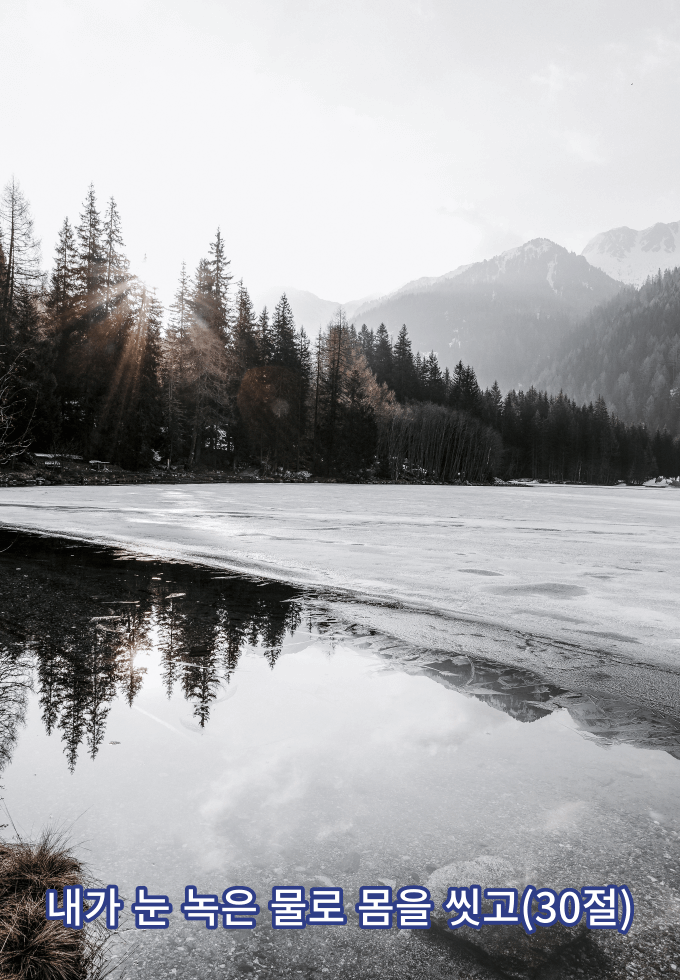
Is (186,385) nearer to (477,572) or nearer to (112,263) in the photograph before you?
(112,263)

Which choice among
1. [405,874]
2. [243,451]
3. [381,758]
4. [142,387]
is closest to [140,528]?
[381,758]

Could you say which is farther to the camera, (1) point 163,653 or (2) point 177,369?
(2) point 177,369

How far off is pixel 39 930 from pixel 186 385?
47721 mm

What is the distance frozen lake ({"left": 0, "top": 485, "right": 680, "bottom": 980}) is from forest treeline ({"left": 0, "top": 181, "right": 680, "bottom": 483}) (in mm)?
12972

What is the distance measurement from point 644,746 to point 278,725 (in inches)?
90.9

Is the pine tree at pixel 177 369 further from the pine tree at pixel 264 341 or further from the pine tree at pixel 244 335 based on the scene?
the pine tree at pixel 264 341

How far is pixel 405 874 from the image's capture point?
7.66 feet

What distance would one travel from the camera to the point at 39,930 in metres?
1.86

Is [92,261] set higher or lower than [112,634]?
higher

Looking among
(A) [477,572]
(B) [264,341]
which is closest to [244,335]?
(B) [264,341]

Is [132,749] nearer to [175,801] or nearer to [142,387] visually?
[175,801]

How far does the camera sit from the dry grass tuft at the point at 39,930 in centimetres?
175

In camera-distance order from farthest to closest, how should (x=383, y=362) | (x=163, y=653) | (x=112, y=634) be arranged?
(x=383, y=362) → (x=112, y=634) → (x=163, y=653)

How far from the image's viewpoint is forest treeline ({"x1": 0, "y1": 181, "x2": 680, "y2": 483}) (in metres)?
37.3
